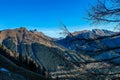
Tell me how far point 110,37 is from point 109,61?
92cm

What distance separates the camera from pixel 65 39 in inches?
455

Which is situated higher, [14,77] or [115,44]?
[115,44]

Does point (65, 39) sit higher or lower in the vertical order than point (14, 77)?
higher

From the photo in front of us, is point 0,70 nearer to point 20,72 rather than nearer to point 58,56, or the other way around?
point 20,72

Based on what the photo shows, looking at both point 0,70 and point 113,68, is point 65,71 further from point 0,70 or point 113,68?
point 0,70

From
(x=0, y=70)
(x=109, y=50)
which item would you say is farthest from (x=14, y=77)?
(x=109, y=50)

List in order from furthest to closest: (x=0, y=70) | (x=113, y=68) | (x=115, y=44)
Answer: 1. (x=0, y=70)
2. (x=115, y=44)
3. (x=113, y=68)

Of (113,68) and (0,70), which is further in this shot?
(0,70)

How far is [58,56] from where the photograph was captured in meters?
11.3

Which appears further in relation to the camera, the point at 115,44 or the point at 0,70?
the point at 0,70

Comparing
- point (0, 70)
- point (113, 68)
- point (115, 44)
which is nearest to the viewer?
point (113, 68)

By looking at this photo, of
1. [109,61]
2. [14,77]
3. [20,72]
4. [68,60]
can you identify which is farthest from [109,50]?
[14,77]

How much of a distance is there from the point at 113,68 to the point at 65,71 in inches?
58.9

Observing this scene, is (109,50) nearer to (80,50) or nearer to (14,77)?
(80,50)
